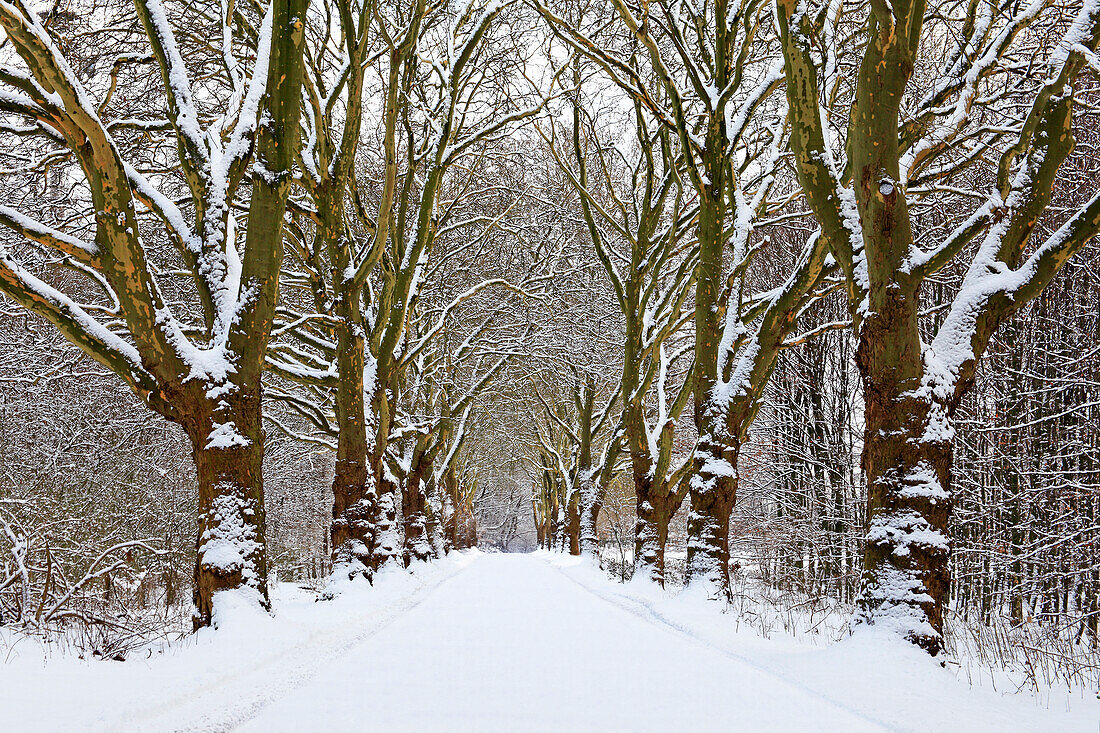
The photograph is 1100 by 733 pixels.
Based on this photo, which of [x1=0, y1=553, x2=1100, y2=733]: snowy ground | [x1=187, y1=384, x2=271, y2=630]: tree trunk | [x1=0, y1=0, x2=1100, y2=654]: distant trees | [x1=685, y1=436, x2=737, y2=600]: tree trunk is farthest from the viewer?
[x1=685, y1=436, x2=737, y2=600]: tree trunk

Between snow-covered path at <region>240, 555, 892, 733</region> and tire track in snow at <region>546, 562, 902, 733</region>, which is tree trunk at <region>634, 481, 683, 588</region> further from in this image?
snow-covered path at <region>240, 555, 892, 733</region>

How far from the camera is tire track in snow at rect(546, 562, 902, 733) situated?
412cm

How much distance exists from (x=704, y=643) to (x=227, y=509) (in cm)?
486

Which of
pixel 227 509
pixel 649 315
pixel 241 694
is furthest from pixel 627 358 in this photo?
pixel 241 694

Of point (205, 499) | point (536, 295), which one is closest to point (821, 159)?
point (205, 499)

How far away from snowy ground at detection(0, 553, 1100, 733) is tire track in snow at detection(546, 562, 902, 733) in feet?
0.08

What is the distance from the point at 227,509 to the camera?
A: 6.83 m

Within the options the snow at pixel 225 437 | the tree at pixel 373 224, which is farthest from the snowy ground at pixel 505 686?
the tree at pixel 373 224

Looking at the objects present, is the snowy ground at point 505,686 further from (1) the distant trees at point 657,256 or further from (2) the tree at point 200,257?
(2) the tree at point 200,257

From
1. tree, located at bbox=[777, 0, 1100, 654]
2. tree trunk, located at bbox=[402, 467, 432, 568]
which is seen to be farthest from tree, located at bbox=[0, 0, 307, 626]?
tree trunk, located at bbox=[402, 467, 432, 568]

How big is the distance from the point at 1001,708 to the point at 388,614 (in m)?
7.29

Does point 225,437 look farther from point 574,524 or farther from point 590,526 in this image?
point 574,524

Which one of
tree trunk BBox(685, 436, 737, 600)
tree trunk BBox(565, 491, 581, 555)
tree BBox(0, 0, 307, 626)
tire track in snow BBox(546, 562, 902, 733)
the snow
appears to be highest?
tree BBox(0, 0, 307, 626)

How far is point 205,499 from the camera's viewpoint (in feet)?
22.4
